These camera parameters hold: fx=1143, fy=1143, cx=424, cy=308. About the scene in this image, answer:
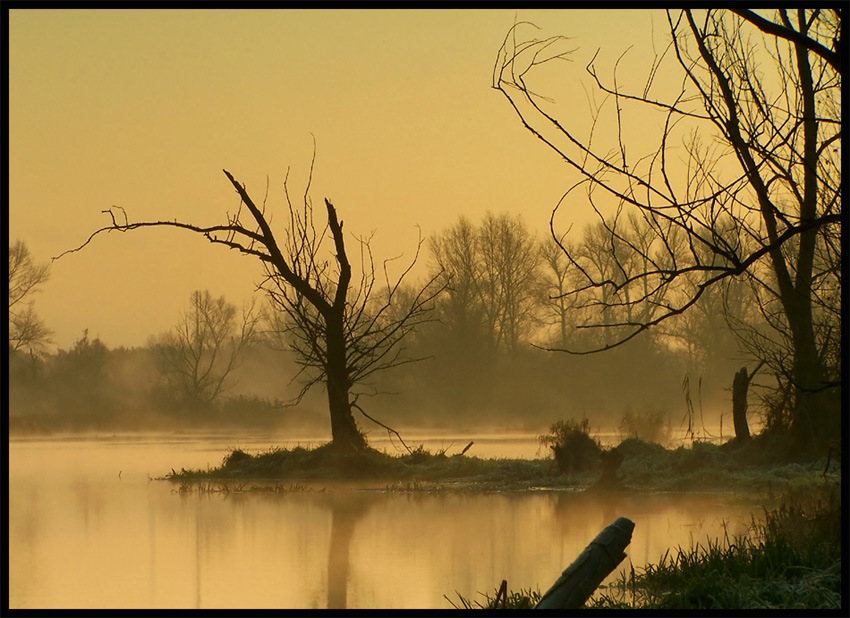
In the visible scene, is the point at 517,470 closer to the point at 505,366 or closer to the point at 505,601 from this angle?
the point at 505,601

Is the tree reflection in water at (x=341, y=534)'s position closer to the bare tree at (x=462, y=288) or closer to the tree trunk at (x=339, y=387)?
→ the tree trunk at (x=339, y=387)

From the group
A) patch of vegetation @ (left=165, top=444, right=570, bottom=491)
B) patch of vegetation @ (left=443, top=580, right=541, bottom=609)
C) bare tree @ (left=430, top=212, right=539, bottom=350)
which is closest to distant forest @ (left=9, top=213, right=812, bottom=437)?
bare tree @ (left=430, top=212, right=539, bottom=350)

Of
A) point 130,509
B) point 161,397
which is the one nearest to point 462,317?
point 161,397

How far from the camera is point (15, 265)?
40625mm

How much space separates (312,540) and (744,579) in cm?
470

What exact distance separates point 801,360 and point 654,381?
31448 millimetres

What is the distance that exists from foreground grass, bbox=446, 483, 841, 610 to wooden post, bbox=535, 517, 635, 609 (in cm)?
34

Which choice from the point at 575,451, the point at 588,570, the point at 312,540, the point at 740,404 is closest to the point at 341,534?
the point at 312,540

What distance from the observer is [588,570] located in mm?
5949

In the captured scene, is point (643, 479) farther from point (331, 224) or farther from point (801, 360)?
point (331, 224)

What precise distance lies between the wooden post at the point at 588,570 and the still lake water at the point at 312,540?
1.42m

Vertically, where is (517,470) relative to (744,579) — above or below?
above

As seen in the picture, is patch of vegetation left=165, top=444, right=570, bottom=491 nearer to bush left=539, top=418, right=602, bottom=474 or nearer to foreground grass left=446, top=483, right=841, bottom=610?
bush left=539, top=418, right=602, bottom=474
